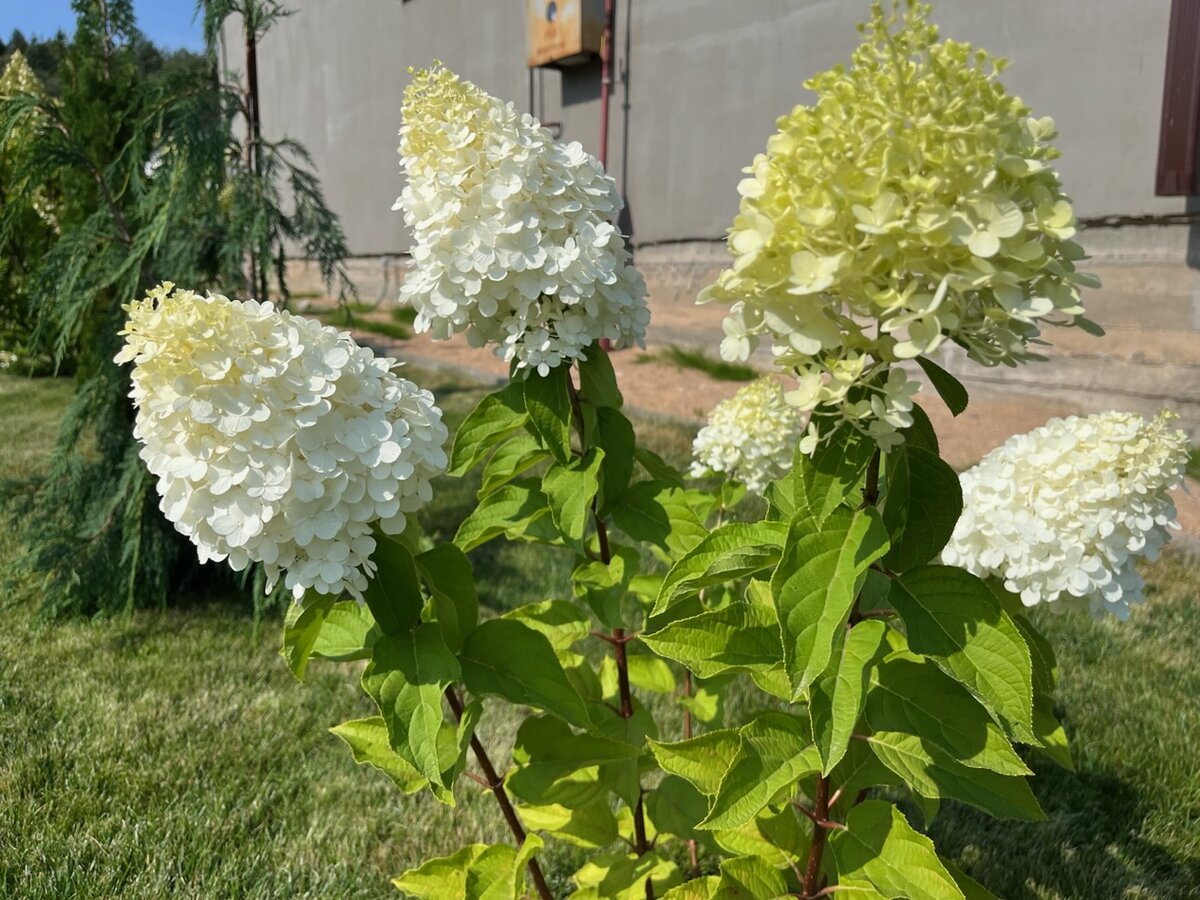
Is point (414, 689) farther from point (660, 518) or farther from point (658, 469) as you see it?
point (658, 469)

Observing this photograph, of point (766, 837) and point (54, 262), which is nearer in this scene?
point (766, 837)

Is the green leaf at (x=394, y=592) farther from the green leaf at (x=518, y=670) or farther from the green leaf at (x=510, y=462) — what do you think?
the green leaf at (x=510, y=462)

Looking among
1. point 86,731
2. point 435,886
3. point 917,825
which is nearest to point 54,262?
point 86,731

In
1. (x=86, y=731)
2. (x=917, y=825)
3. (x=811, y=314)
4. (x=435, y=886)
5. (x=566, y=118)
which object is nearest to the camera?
(x=811, y=314)

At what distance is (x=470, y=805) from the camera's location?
235 centimetres

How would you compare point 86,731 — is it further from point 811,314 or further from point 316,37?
point 316,37

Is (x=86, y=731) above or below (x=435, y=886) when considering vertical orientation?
below

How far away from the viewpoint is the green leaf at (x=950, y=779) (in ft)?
3.59

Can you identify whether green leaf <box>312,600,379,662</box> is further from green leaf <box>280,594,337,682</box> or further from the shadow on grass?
the shadow on grass

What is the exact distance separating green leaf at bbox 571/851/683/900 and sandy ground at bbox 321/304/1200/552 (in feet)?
8.21

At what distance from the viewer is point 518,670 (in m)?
1.27

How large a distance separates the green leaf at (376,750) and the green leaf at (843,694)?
2.23ft

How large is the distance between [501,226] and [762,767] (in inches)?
34.7

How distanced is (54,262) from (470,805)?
2472mm
